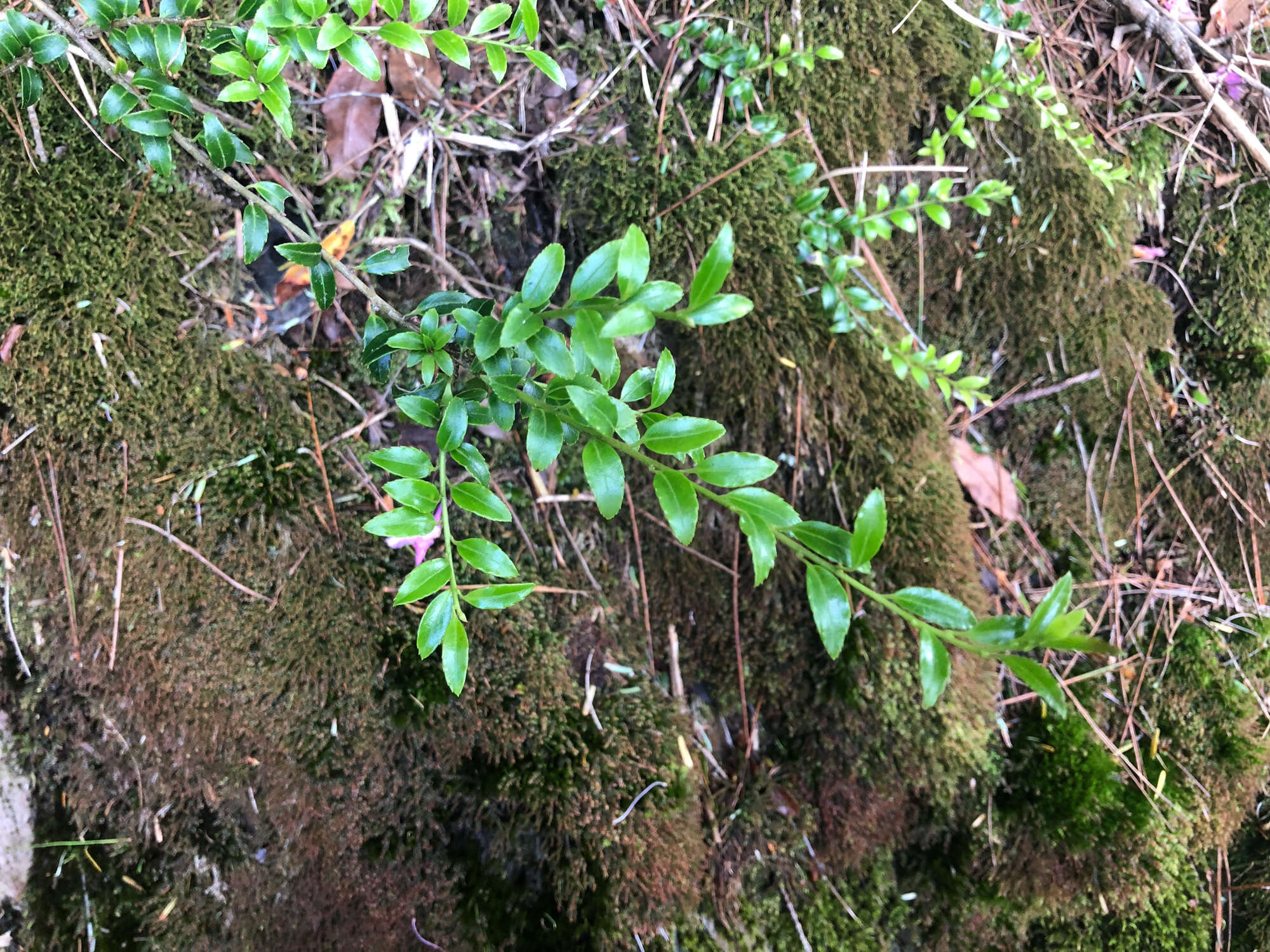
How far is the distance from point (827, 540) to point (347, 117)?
183 centimetres

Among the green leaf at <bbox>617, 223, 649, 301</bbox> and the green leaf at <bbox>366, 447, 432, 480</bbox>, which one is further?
the green leaf at <bbox>366, 447, 432, 480</bbox>

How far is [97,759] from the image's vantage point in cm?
208

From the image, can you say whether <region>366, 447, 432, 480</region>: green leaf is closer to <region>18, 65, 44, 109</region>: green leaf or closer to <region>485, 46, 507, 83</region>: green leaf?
<region>485, 46, 507, 83</region>: green leaf

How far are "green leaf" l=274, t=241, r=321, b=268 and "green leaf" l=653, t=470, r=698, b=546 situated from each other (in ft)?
2.98

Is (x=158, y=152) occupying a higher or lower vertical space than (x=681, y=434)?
higher

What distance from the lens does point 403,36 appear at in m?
1.40

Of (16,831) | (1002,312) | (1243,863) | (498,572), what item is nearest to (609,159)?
(498,572)

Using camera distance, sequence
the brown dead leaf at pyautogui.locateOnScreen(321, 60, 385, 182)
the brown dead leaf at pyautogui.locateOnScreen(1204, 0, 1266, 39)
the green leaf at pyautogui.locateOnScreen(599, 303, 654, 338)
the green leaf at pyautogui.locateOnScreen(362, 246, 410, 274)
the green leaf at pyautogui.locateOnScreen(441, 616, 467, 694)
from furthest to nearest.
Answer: the brown dead leaf at pyautogui.locateOnScreen(1204, 0, 1266, 39)
the brown dead leaf at pyautogui.locateOnScreen(321, 60, 385, 182)
the green leaf at pyautogui.locateOnScreen(362, 246, 410, 274)
the green leaf at pyautogui.locateOnScreen(441, 616, 467, 694)
the green leaf at pyautogui.locateOnScreen(599, 303, 654, 338)

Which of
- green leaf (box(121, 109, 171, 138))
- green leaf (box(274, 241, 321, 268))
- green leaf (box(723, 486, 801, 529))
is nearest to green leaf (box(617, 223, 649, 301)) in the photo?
green leaf (box(723, 486, 801, 529))

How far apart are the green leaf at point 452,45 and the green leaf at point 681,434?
35.4 inches

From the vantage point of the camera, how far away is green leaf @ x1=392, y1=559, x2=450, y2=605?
4.34 ft

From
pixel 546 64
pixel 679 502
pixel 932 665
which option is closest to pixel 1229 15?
pixel 546 64

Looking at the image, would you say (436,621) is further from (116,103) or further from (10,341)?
(10,341)

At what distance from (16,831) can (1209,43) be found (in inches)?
195
